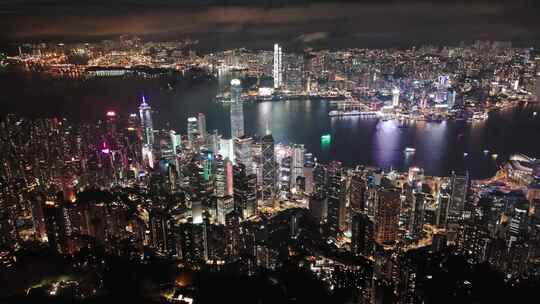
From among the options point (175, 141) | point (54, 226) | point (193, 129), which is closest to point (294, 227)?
point (54, 226)

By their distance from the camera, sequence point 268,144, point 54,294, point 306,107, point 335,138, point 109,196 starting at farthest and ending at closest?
point 306,107
point 335,138
point 268,144
point 109,196
point 54,294

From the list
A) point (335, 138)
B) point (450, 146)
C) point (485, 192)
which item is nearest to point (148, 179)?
point (335, 138)

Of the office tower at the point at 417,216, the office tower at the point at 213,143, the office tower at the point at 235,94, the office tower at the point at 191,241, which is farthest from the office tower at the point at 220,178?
the office tower at the point at 235,94

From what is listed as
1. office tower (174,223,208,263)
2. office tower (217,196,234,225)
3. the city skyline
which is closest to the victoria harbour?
the city skyline

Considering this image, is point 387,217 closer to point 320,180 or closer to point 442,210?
point 442,210

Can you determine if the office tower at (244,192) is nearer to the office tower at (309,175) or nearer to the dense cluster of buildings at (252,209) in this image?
the dense cluster of buildings at (252,209)

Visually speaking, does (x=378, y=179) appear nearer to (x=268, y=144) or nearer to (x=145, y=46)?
(x=268, y=144)

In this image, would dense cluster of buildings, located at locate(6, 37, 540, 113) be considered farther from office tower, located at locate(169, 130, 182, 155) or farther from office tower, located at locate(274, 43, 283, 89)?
office tower, located at locate(169, 130, 182, 155)
